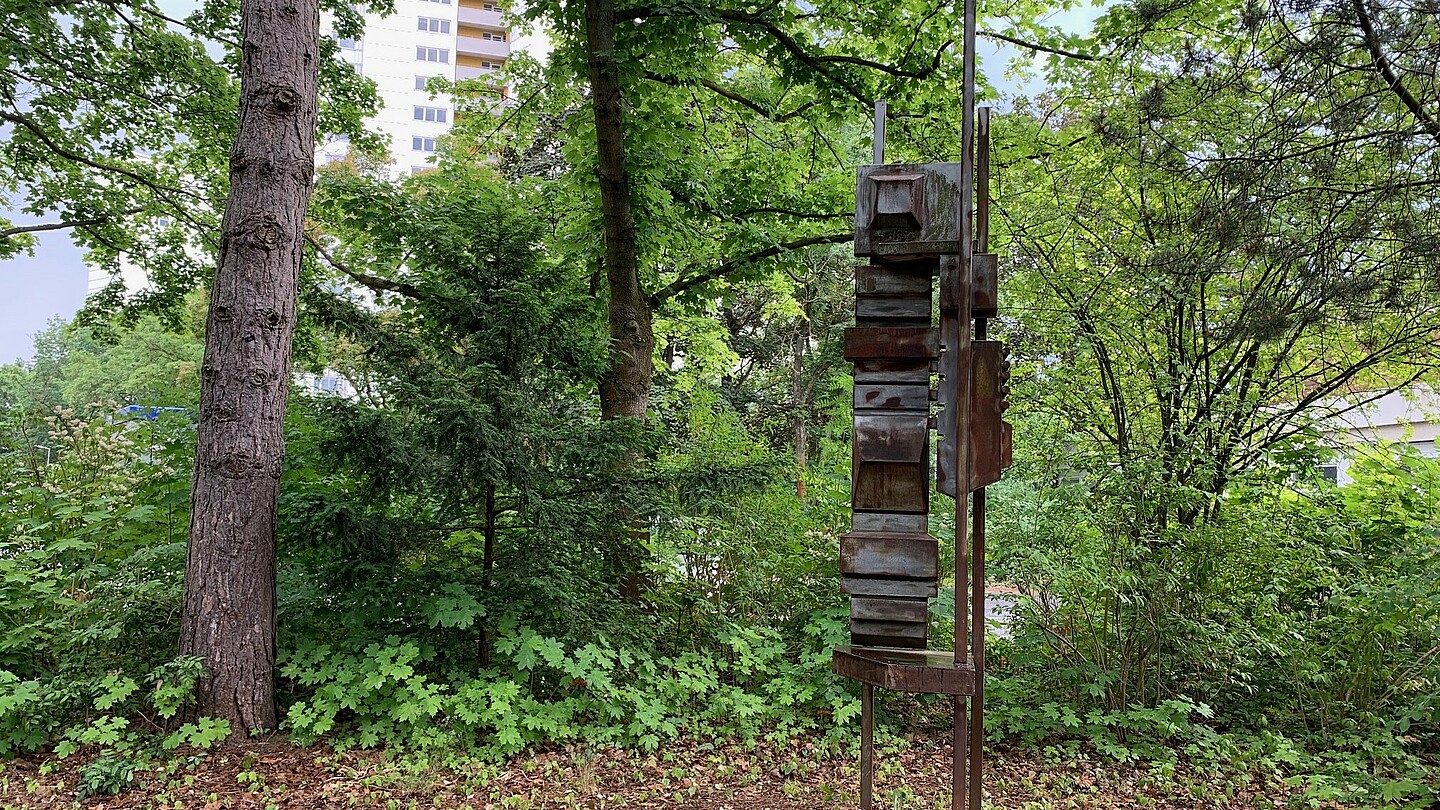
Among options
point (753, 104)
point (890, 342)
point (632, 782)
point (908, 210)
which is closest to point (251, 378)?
point (632, 782)

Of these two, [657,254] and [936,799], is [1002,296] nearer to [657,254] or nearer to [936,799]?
[657,254]

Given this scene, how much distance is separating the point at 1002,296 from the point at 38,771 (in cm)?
687

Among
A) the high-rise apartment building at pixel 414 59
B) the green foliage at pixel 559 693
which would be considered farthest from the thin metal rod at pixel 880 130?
the high-rise apartment building at pixel 414 59

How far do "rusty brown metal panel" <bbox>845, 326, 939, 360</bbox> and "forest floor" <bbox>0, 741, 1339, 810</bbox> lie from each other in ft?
8.06

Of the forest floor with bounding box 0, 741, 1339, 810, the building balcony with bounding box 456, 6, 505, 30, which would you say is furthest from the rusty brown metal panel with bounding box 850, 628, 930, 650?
the building balcony with bounding box 456, 6, 505, 30

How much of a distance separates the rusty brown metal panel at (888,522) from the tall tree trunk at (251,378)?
10.2ft

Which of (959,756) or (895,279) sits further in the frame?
(895,279)

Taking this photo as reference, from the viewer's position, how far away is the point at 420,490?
4156 millimetres

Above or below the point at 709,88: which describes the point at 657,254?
below

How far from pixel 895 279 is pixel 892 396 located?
0.41 metres

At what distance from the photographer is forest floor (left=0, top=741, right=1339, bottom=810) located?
3.41m

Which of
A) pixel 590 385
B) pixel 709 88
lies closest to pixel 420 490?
pixel 590 385

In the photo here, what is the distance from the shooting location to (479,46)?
37781 mm

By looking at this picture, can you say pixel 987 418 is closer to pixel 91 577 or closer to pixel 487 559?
pixel 487 559
